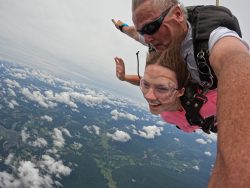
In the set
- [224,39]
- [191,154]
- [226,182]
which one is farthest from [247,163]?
[191,154]

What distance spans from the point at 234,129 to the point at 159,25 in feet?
6.69

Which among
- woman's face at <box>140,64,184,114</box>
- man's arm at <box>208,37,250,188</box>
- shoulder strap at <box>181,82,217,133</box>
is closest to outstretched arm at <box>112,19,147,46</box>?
woman's face at <box>140,64,184,114</box>

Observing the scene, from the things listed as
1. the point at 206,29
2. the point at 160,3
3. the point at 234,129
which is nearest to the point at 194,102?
the point at 206,29

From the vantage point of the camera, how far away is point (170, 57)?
2635 millimetres

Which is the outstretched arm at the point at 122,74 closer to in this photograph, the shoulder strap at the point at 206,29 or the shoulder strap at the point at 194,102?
the shoulder strap at the point at 194,102

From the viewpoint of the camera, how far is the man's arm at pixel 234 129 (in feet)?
2.26

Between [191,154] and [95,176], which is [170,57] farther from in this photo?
[191,154]

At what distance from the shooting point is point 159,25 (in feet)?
8.51

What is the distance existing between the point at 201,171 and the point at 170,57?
6503 inches

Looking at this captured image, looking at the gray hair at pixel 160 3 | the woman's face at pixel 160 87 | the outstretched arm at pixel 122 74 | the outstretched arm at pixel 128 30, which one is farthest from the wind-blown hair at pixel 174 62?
the outstretched arm at pixel 128 30

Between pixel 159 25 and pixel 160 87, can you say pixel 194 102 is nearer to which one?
pixel 160 87

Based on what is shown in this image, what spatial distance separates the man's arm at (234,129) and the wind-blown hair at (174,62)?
5.31 ft

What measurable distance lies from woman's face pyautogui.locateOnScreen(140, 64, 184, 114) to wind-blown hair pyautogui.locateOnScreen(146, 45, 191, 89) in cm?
5

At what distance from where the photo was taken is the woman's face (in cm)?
267
